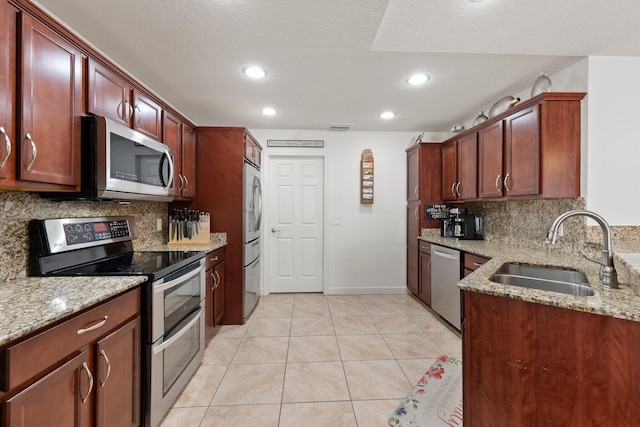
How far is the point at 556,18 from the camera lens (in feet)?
5.47

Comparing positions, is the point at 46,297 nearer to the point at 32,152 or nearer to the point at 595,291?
the point at 32,152

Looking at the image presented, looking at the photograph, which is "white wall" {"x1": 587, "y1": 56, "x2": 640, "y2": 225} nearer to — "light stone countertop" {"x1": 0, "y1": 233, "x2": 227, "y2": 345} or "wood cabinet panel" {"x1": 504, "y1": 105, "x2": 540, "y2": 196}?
"wood cabinet panel" {"x1": 504, "y1": 105, "x2": 540, "y2": 196}

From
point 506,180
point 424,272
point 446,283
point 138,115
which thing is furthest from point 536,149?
point 138,115

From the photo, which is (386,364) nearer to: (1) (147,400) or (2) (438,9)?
(1) (147,400)

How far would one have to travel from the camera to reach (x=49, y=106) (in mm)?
1298

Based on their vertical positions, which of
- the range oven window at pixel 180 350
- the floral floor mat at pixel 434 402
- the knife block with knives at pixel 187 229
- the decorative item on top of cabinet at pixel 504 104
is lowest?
the floral floor mat at pixel 434 402

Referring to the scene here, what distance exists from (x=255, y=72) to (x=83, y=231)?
5.56ft

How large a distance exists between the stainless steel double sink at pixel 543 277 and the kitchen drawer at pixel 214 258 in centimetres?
219

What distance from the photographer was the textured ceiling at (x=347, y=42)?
1566 millimetres

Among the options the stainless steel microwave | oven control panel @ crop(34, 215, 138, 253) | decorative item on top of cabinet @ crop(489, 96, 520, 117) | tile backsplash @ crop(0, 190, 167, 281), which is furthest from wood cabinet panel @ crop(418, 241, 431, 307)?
tile backsplash @ crop(0, 190, 167, 281)

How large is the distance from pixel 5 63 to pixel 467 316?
2.26 m

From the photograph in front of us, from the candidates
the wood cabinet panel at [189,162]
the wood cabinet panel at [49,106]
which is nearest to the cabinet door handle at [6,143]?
the wood cabinet panel at [49,106]

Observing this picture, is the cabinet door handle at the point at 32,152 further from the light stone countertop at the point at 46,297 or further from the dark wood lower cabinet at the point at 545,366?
the dark wood lower cabinet at the point at 545,366

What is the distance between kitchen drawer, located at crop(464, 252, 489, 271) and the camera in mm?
2382
